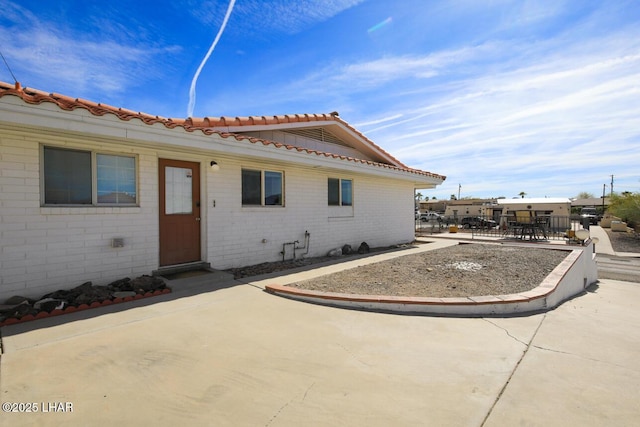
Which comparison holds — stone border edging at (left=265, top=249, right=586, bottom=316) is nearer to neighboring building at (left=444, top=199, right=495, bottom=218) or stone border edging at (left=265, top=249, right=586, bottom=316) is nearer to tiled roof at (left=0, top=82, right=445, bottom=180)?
tiled roof at (left=0, top=82, right=445, bottom=180)

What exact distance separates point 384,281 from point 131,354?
418cm

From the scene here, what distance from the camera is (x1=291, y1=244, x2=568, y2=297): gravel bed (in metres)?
5.16

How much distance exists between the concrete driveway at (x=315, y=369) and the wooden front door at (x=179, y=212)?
2051 millimetres

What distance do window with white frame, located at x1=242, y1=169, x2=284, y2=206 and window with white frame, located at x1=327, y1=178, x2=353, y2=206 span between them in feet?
6.64

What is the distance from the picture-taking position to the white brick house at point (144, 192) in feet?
14.5

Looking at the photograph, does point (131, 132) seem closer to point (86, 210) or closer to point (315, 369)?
point (86, 210)

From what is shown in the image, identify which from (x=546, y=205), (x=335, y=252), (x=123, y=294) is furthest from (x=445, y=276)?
(x=546, y=205)

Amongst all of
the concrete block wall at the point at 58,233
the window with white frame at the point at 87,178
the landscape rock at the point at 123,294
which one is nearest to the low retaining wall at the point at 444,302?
the landscape rock at the point at 123,294

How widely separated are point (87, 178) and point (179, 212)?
5.46 feet

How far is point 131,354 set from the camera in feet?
9.71

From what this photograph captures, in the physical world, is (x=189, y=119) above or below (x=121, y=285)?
above

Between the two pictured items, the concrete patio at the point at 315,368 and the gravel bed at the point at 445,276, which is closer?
the concrete patio at the point at 315,368

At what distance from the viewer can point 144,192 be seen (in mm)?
5699

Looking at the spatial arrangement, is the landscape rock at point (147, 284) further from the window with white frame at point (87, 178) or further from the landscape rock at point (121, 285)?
the window with white frame at point (87, 178)
